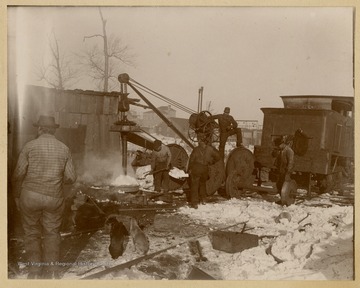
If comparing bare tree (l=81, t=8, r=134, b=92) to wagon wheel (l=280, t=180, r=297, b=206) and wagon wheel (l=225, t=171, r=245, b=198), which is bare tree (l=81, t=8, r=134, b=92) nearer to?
wagon wheel (l=225, t=171, r=245, b=198)

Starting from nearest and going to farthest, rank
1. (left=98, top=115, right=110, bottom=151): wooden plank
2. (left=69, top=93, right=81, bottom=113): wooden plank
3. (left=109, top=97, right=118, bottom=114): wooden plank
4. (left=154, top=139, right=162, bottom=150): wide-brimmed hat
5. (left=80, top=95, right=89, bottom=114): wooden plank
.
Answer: (left=69, top=93, right=81, bottom=113): wooden plank → (left=80, top=95, right=89, bottom=114): wooden plank → (left=98, top=115, right=110, bottom=151): wooden plank → (left=109, top=97, right=118, bottom=114): wooden plank → (left=154, top=139, right=162, bottom=150): wide-brimmed hat

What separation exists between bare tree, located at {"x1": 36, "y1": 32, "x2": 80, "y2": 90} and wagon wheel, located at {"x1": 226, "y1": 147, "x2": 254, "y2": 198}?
4996 mm

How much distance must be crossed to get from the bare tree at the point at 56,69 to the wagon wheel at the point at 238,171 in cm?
500

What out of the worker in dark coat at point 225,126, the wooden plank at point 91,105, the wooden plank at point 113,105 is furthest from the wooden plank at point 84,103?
the worker in dark coat at point 225,126

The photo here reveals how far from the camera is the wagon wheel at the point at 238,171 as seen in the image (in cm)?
1068

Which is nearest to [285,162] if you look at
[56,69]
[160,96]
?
[160,96]

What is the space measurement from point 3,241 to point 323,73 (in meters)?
6.08

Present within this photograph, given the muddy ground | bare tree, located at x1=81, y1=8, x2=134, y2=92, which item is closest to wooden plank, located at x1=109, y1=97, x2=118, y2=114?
bare tree, located at x1=81, y1=8, x2=134, y2=92

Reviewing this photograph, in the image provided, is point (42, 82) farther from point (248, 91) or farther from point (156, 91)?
point (248, 91)

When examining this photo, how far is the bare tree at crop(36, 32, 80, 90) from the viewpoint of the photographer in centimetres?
657

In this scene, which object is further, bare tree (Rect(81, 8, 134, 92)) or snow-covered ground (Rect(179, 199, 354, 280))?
bare tree (Rect(81, 8, 134, 92))

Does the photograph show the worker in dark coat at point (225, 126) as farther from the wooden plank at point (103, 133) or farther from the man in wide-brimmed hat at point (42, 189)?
the man in wide-brimmed hat at point (42, 189)

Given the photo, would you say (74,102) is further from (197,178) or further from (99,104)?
(197,178)

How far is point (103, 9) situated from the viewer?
6242mm
